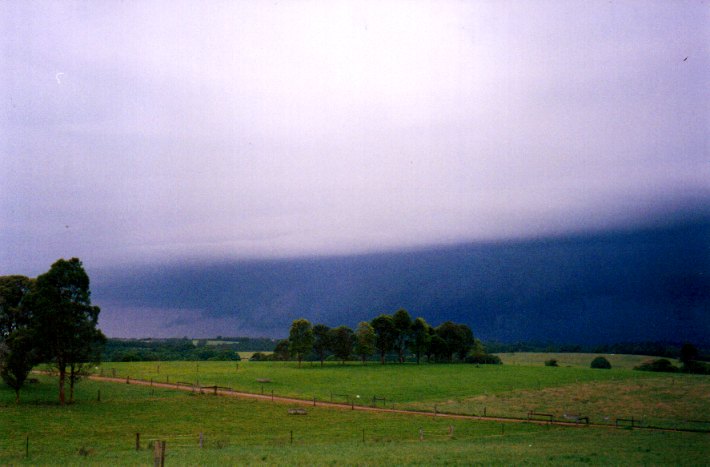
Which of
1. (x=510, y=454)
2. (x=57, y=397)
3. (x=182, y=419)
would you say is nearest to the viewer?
(x=510, y=454)

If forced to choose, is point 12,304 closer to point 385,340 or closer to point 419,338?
point 385,340

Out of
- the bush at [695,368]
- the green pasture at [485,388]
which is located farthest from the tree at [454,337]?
the bush at [695,368]

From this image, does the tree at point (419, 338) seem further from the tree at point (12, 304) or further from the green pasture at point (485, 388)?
the tree at point (12, 304)

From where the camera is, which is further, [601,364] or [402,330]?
[601,364]

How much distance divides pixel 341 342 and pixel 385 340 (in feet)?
37.4

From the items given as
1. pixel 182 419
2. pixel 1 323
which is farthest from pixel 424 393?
pixel 1 323

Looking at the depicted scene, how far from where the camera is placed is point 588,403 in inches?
2470

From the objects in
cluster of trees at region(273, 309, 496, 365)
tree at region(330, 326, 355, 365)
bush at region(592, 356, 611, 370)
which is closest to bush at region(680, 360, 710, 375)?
bush at region(592, 356, 611, 370)

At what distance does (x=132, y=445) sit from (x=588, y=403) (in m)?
52.1

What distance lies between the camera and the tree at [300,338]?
352 feet

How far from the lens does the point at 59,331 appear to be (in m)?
54.1

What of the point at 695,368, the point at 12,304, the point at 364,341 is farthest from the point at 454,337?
the point at 12,304

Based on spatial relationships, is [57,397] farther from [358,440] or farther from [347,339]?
[347,339]

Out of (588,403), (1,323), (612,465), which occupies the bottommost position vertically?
(588,403)
